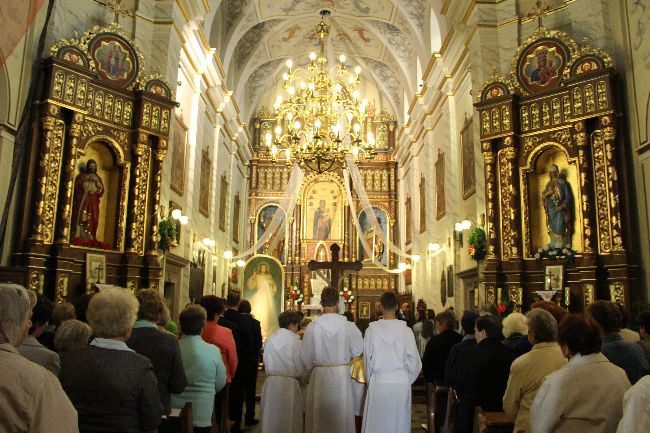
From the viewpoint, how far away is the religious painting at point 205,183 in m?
16.2

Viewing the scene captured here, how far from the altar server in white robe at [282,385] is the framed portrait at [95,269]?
205 inches

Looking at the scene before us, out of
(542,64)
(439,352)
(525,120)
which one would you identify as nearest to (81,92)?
(439,352)

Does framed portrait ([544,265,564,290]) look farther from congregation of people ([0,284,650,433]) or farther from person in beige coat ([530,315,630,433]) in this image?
person in beige coat ([530,315,630,433])

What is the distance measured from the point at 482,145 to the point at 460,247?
3669mm

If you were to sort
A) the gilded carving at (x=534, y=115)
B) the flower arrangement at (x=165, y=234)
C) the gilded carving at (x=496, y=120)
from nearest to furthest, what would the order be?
the gilded carving at (x=534, y=115), the gilded carving at (x=496, y=120), the flower arrangement at (x=165, y=234)

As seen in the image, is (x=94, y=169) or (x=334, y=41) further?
(x=334, y=41)

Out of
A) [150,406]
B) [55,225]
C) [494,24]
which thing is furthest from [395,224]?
[150,406]

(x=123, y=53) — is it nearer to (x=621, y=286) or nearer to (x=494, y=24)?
(x=494, y=24)

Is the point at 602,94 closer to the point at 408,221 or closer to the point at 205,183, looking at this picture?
the point at 205,183

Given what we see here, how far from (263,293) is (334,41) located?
11.3 metres

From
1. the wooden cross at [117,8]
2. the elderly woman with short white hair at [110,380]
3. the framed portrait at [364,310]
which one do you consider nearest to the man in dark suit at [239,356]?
the elderly woman with short white hair at [110,380]

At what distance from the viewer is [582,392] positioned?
9.01ft

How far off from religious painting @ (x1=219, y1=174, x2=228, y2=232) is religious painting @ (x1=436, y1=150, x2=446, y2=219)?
7.58 metres

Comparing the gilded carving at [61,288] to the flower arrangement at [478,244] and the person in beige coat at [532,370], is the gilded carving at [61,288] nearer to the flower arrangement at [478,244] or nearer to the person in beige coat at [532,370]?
the person in beige coat at [532,370]
